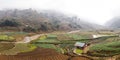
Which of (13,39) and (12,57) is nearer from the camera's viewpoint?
(12,57)

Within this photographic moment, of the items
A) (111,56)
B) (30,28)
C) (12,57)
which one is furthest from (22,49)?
(30,28)

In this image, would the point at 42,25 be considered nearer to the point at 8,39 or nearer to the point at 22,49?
the point at 8,39

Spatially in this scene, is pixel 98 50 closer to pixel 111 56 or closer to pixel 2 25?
pixel 111 56

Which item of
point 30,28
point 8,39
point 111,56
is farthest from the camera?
point 30,28

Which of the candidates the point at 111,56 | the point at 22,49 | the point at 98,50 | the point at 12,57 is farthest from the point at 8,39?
the point at 111,56

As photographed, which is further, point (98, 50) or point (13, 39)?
point (13, 39)

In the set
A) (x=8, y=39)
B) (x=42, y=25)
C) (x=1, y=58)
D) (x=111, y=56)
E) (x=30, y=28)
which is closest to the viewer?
(x=1, y=58)

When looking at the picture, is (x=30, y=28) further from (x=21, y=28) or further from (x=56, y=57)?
(x=56, y=57)

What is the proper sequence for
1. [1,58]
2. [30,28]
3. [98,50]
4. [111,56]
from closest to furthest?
[1,58], [111,56], [98,50], [30,28]

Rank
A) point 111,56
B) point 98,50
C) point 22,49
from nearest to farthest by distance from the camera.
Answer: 1. point 111,56
2. point 98,50
3. point 22,49
